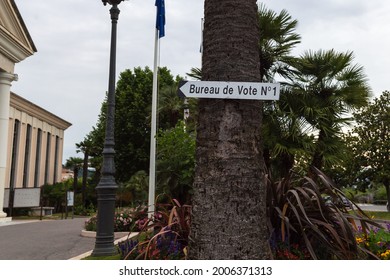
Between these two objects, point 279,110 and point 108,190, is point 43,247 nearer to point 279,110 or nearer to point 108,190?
point 108,190

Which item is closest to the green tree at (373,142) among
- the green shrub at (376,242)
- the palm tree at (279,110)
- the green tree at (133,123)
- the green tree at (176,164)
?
the green tree at (133,123)

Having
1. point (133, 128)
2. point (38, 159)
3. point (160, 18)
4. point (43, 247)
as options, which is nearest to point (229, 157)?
point (43, 247)

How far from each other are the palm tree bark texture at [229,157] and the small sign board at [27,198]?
20743mm

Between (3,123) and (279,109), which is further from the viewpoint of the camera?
(3,123)

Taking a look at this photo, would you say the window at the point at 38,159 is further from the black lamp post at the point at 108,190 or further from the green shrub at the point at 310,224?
the green shrub at the point at 310,224

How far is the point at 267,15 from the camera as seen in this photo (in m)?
12.8

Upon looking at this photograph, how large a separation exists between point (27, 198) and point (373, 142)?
72.8 ft

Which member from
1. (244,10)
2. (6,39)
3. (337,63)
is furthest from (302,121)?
(6,39)

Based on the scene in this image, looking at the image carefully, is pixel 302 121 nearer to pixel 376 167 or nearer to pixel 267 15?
pixel 267 15

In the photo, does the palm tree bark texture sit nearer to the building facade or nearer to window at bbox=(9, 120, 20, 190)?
the building facade

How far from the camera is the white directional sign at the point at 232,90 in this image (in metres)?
3.16

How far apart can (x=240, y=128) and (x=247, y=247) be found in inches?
35.6

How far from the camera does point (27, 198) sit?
876 inches

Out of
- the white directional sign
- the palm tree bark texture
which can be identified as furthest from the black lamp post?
the white directional sign
